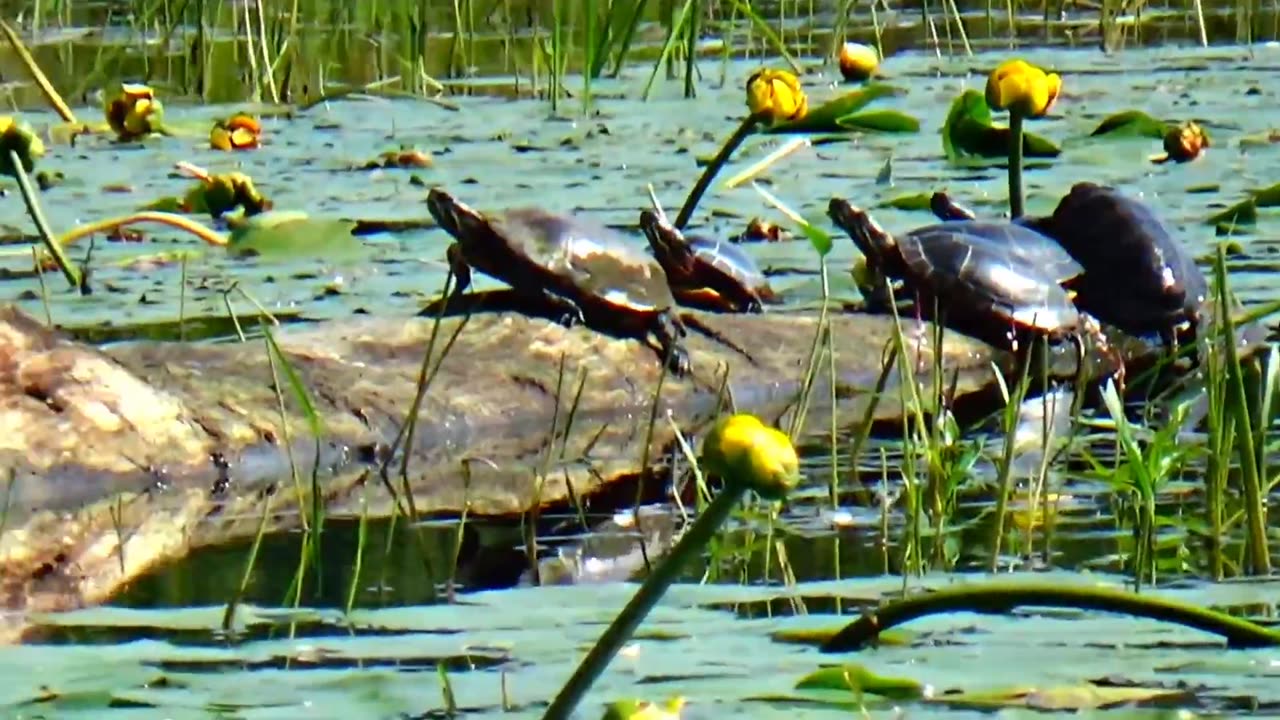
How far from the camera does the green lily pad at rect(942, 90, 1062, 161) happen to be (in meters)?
5.41

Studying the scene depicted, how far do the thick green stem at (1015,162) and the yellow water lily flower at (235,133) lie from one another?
7.00 feet

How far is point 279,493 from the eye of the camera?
3422 millimetres

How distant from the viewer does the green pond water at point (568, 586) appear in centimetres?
182

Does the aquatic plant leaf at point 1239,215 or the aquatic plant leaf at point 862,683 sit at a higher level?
the aquatic plant leaf at point 862,683

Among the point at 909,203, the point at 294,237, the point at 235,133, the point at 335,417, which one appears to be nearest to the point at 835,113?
the point at 909,203

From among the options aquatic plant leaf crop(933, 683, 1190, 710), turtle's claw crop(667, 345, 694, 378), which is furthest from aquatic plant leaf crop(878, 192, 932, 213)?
aquatic plant leaf crop(933, 683, 1190, 710)

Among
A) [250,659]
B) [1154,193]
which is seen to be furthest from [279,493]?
[1154,193]

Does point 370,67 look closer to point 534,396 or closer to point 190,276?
point 190,276

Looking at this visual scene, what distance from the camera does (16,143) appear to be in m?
4.18

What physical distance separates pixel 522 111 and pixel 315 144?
67cm

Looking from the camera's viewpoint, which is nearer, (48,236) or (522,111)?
(48,236)

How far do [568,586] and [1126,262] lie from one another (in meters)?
2.75

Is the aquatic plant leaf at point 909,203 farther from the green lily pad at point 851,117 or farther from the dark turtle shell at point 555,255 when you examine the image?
the dark turtle shell at point 555,255

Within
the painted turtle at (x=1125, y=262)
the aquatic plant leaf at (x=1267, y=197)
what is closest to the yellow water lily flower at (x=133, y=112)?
the painted turtle at (x=1125, y=262)
